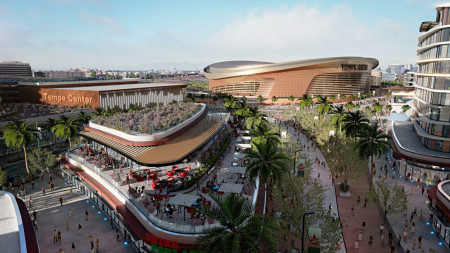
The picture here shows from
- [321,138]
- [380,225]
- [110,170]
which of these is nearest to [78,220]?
[110,170]

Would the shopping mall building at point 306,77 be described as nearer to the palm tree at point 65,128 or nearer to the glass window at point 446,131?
the glass window at point 446,131

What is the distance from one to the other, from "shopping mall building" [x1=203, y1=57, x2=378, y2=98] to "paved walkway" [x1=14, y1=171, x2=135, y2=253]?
94835 millimetres

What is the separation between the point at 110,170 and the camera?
34375mm

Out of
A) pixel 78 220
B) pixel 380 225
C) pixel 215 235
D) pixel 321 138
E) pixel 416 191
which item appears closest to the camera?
pixel 215 235

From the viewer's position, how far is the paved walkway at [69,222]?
28.0 meters

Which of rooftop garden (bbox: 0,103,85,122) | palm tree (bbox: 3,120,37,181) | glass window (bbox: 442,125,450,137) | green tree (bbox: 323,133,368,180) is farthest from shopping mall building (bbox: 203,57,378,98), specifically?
palm tree (bbox: 3,120,37,181)

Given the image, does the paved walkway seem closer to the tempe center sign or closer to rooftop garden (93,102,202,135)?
rooftop garden (93,102,202,135)

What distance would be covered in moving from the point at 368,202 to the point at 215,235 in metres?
26.7

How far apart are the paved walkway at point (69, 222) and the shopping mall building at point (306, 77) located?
3734 inches

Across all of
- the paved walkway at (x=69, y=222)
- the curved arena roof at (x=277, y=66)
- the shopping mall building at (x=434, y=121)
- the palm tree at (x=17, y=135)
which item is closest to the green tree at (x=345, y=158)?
the shopping mall building at (x=434, y=121)

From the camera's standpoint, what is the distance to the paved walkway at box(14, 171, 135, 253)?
91.8ft

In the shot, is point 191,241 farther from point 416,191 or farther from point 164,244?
point 416,191

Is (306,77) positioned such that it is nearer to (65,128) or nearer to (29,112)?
(65,128)

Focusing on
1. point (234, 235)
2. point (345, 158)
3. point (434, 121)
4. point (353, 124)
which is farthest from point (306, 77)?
point (234, 235)
